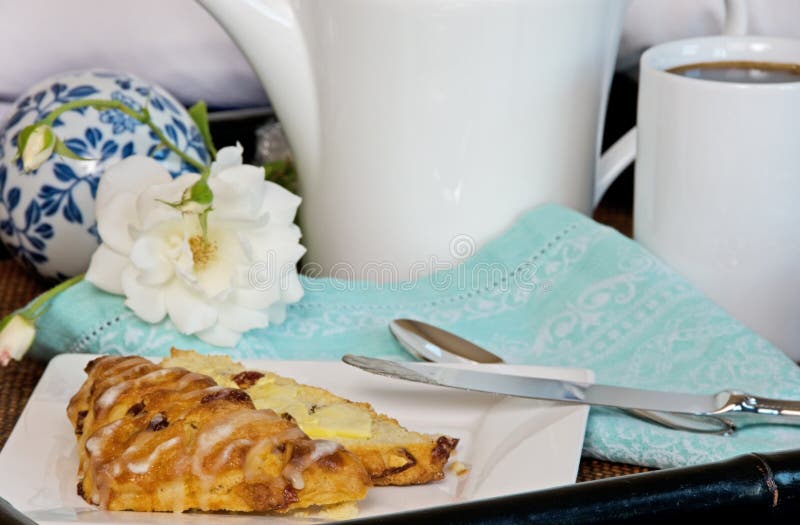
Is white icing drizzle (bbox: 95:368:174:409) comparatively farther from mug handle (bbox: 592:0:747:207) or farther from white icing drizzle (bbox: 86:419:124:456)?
mug handle (bbox: 592:0:747:207)

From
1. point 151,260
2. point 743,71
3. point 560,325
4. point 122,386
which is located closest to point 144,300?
point 151,260

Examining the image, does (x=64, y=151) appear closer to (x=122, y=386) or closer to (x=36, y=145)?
(x=36, y=145)

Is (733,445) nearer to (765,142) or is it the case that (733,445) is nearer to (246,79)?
(765,142)

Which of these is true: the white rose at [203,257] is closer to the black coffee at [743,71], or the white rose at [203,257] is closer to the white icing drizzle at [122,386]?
the white icing drizzle at [122,386]

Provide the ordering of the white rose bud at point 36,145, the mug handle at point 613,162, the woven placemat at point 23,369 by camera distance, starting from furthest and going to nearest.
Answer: the mug handle at point 613,162, the white rose bud at point 36,145, the woven placemat at point 23,369

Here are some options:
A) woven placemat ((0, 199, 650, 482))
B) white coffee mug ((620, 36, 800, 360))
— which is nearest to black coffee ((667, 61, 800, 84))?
white coffee mug ((620, 36, 800, 360))

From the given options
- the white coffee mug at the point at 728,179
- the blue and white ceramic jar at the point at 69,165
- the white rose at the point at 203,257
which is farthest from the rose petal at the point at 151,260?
the white coffee mug at the point at 728,179

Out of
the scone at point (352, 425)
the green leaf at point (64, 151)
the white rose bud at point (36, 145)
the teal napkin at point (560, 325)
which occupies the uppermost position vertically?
the white rose bud at point (36, 145)
